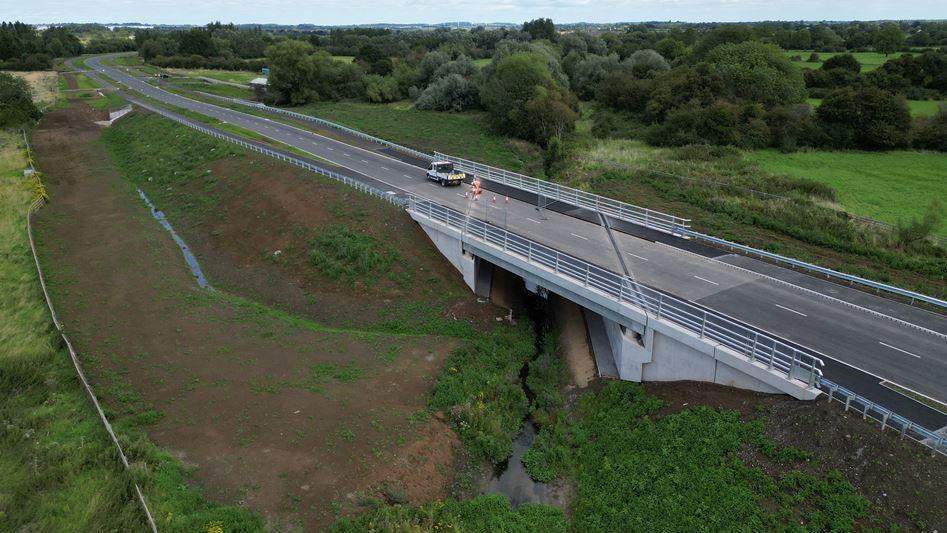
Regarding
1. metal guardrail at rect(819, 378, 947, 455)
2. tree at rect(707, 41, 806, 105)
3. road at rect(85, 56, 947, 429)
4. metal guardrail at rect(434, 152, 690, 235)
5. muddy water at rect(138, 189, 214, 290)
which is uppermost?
tree at rect(707, 41, 806, 105)

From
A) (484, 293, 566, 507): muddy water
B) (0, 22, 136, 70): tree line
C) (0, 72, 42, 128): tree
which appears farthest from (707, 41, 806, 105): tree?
(0, 22, 136, 70): tree line

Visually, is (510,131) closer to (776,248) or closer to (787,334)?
(776,248)

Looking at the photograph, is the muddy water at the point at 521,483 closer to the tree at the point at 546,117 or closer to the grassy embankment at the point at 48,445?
the grassy embankment at the point at 48,445

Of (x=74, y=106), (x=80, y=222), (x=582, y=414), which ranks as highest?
(x=74, y=106)

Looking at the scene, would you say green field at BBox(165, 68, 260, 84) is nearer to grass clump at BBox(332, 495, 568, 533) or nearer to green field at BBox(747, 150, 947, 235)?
green field at BBox(747, 150, 947, 235)

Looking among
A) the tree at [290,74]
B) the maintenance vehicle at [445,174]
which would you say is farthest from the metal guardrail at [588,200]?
the tree at [290,74]

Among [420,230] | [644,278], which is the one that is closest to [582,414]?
[644,278]
